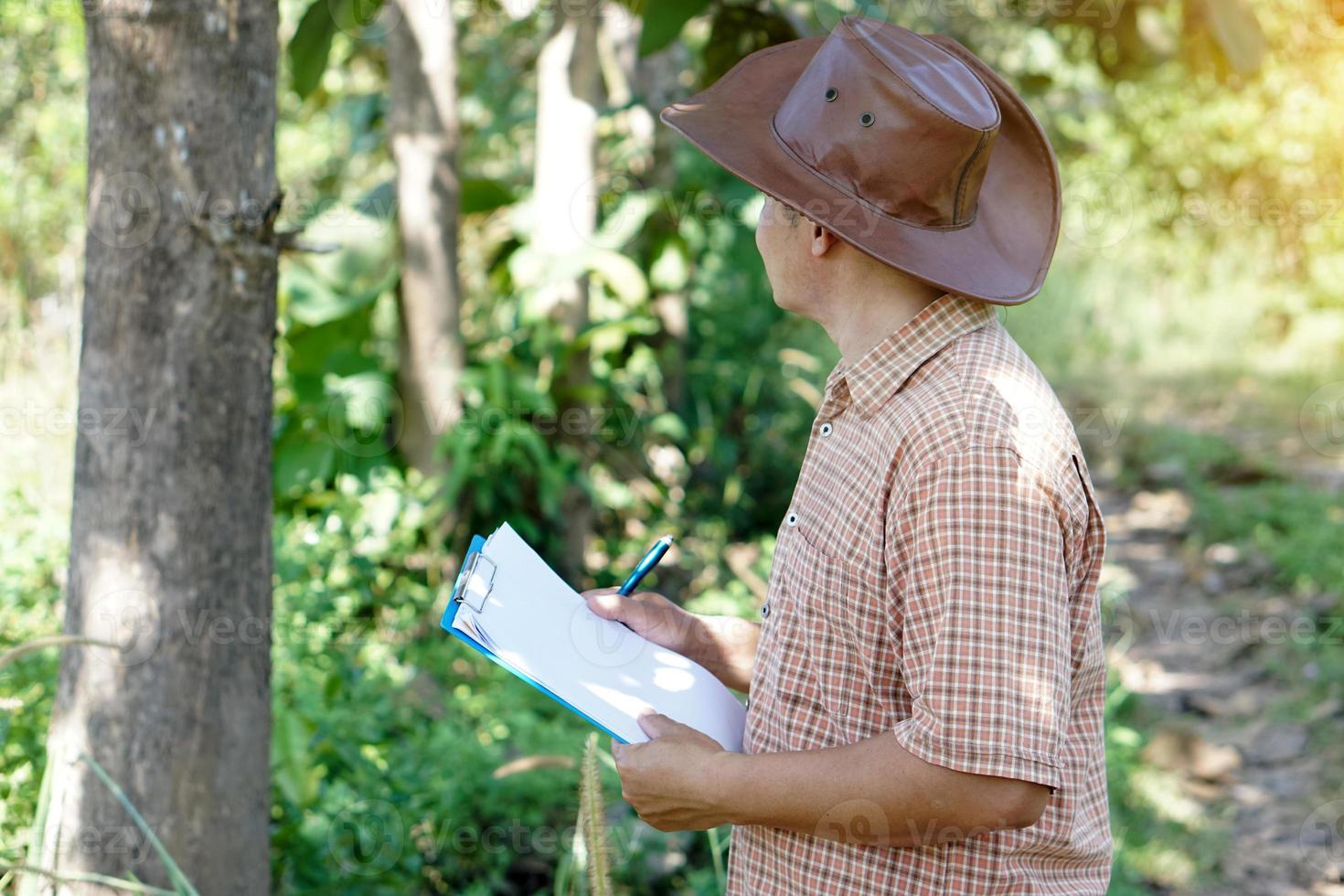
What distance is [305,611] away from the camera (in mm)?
2779

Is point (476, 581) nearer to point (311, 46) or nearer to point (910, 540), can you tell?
point (910, 540)

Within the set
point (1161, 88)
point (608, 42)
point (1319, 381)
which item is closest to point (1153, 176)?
point (1161, 88)

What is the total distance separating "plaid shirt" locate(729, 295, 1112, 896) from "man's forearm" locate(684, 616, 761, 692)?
0.21m

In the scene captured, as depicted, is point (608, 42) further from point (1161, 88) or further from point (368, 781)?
point (1161, 88)

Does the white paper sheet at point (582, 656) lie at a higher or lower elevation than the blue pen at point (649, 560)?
lower

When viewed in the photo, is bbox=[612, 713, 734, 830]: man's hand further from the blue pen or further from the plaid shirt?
the blue pen

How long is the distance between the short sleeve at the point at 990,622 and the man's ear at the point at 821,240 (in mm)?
293

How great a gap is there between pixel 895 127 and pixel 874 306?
192mm

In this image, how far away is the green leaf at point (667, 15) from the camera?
7.88 ft

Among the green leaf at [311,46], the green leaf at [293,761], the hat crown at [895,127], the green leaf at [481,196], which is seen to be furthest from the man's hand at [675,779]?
the green leaf at [481,196]

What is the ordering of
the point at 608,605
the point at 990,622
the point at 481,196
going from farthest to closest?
the point at 481,196, the point at 608,605, the point at 990,622

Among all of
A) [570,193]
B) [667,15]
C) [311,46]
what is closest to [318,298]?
[570,193]

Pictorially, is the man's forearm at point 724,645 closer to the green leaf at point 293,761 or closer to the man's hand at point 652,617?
the man's hand at point 652,617

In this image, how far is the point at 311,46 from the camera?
8.93ft
